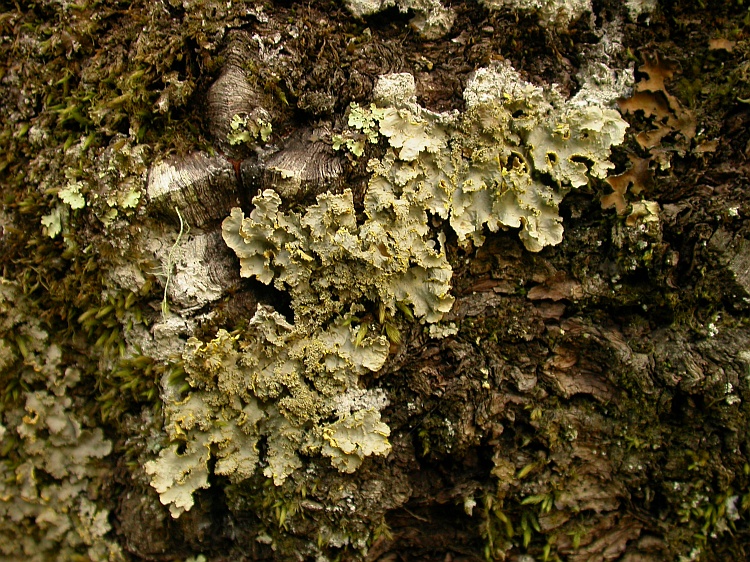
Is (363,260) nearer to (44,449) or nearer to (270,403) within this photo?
Answer: (270,403)

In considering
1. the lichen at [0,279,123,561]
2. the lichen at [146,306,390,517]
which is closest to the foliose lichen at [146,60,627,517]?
the lichen at [146,306,390,517]

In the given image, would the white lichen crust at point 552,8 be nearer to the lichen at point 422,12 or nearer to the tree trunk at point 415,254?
the tree trunk at point 415,254

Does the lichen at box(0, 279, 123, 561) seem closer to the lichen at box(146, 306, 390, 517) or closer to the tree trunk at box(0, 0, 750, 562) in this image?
the tree trunk at box(0, 0, 750, 562)

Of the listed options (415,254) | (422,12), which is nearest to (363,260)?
(415,254)

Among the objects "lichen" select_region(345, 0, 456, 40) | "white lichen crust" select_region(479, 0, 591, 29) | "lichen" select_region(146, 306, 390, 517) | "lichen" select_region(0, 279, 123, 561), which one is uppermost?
"white lichen crust" select_region(479, 0, 591, 29)

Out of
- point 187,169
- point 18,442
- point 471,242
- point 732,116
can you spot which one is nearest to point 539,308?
point 471,242

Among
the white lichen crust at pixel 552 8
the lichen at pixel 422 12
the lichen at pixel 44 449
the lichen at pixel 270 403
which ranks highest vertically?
the white lichen crust at pixel 552 8

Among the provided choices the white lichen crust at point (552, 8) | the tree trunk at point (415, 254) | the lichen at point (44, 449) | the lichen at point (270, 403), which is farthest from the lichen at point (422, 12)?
the lichen at point (44, 449)

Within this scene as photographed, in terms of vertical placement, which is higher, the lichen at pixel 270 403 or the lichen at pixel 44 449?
the lichen at pixel 270 403
